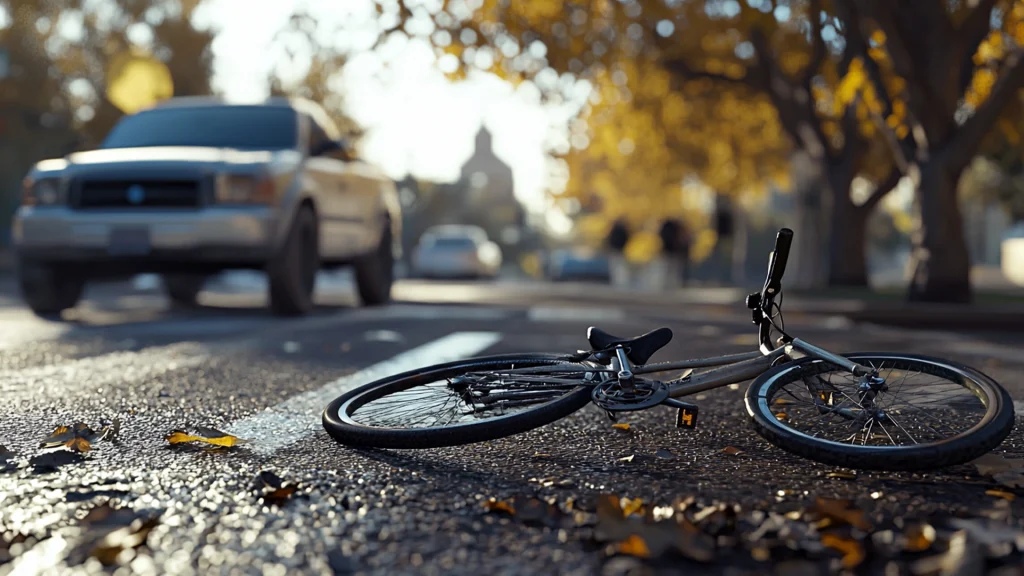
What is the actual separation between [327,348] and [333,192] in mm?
4133

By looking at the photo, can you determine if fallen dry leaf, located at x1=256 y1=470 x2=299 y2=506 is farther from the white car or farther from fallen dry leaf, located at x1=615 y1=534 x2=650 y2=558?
the white car

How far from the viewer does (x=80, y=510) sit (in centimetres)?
299

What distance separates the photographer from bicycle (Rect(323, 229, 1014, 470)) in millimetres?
3529

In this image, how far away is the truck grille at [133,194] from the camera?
32.1 feet

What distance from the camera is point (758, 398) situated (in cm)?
381

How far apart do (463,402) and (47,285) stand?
721 cm

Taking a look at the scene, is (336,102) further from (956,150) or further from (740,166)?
(956,150)

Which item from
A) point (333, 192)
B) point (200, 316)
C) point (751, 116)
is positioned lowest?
point (200, 316)

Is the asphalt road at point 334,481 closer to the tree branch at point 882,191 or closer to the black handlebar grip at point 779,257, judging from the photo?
the black handlebar grip at point 779,257

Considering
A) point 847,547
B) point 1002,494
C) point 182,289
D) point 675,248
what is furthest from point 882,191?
point 847,547

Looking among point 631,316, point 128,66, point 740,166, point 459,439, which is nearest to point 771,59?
point 740,166

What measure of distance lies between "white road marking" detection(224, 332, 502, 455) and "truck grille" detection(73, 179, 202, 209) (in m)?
3.28

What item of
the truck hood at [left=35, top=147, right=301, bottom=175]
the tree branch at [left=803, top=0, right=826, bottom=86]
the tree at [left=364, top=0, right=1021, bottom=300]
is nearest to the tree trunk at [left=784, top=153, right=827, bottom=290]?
the tree at [left=364, top=0, right=1021, bottom=300]

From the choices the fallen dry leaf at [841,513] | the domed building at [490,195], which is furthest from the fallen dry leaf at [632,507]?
the domed building at [490,195]
